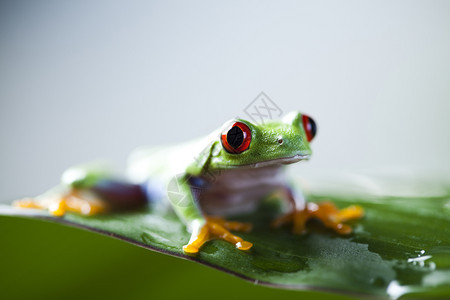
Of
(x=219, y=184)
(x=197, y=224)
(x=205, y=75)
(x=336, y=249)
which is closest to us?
(x=336, y=249)

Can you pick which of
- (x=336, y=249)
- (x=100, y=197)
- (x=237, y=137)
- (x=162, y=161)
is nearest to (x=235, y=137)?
(x=237, y=137)

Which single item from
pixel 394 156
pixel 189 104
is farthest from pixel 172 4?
pixel 394 156

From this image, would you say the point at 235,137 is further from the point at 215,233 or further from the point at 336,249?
the point at 336,249

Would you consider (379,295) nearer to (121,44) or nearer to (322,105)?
(322,105)

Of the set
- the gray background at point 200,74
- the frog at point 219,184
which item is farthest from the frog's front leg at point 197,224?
the gray background at point 200,74

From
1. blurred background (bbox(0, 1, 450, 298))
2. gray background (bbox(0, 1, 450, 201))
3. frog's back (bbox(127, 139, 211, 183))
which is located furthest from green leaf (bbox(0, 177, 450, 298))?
gray background (bbox(0, 1, 450, 201))

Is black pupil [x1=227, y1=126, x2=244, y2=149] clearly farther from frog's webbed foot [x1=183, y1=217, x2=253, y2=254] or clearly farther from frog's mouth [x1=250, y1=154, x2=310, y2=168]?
frog's webbed foot [x1=183, y1=217, x2=253, y2=254]
